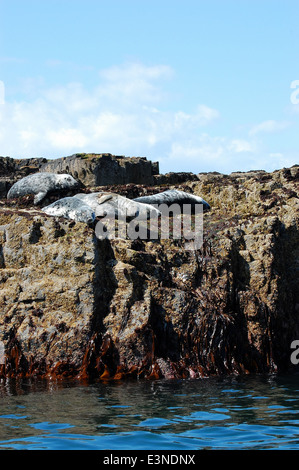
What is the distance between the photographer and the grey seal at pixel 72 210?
412 inches

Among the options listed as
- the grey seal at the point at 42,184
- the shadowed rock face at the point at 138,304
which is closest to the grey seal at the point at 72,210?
the shadowed rock face at the point at 138,304

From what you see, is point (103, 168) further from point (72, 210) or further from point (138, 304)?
point (138, 304)

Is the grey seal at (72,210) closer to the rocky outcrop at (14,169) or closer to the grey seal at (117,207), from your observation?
the grey seal at (117,207)

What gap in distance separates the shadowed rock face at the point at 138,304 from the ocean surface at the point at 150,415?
718mm

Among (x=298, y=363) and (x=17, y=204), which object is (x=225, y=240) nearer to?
(x=298, y=363)

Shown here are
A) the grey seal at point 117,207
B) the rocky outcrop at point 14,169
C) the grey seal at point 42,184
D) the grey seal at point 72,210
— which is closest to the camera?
the grey seal at point 72,210

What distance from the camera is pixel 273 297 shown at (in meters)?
10.3

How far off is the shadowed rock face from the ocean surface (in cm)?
72

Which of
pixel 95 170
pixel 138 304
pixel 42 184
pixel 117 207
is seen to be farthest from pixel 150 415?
pixel 95 170

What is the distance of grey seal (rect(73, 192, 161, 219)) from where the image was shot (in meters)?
11.6

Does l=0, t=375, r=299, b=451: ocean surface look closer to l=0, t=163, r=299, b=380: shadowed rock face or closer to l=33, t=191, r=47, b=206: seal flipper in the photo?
l=0, t=163, r=299, b=380: shadowed rock face

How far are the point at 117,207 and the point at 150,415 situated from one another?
6783 mm

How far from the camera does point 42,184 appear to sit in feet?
44.2

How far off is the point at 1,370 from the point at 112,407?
11.1 ft
